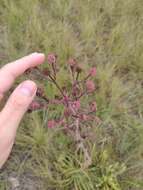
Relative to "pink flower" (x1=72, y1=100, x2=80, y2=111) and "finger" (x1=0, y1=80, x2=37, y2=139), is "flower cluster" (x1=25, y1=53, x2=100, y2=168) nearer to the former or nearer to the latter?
"pink flower" (x1=72, y1=100, x2=80, y2=111)

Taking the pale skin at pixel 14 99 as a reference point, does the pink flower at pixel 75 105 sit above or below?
below

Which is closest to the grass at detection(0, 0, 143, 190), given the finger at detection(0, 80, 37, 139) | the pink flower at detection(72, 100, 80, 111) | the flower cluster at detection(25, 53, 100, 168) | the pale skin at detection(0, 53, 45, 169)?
the flower cluster at detection(25, 53, 100, 168)

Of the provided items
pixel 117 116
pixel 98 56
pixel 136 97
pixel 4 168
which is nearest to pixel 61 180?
pixel 4 168

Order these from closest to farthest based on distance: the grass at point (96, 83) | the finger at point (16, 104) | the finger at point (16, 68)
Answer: the finger at point (16, 104), the finger at point (16, 68), the grass at point (96, 83)

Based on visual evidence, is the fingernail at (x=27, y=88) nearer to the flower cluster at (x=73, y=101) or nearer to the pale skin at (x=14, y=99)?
the pale skin at (x=14, y=99)

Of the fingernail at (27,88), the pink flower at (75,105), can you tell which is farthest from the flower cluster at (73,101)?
the fingernail at (27,88)

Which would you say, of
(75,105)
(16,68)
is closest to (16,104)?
(16,68)

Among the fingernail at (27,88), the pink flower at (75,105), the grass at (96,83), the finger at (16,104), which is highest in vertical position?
the fingernail at (27,88)
